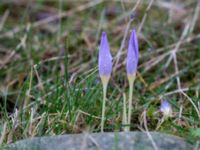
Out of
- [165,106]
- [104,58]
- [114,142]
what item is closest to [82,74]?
[165,106]

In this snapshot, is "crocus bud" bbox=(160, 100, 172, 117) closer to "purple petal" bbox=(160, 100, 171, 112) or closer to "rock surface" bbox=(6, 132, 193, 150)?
"purple petal" bbox=(160, 100, 171, 112)

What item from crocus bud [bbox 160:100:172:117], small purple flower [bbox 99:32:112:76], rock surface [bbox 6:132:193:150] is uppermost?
small purple flower [bbox 99:32:112:76]

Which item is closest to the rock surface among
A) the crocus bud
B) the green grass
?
the green grass

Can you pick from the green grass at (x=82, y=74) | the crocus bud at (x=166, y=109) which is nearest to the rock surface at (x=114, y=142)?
the green grass at (x=82, y=74)

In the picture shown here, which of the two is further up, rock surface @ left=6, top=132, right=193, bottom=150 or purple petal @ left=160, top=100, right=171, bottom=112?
purple petal @ left=160, top=100, right=171, bottom=112

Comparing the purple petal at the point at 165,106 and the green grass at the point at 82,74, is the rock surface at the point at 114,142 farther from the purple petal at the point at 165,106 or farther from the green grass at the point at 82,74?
the purple petal at the point at 165,106

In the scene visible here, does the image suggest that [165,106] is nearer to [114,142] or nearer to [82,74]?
[82,74]

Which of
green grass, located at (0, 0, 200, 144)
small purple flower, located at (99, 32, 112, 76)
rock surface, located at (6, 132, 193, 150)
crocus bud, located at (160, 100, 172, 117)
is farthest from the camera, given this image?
crocus bud, located at (160, 100, 172, 117)

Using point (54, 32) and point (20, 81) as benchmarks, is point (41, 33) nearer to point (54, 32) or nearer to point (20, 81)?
point (54, 32)
